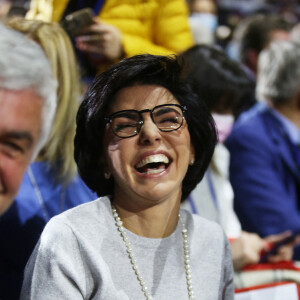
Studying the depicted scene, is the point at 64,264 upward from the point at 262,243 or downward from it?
upward

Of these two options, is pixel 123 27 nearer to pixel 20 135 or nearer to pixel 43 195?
pixel 43 195

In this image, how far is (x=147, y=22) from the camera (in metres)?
2.13

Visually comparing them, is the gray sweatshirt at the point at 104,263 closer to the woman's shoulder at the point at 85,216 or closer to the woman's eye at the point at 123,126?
the woman's shoulder at the point at 85,216

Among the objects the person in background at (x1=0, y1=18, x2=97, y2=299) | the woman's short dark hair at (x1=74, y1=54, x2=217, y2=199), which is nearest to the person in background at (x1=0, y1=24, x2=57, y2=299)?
the woman's short dark hair at (x1=74, y1=54, x2=217, y2=199)

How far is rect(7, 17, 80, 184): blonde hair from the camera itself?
4.53 ft

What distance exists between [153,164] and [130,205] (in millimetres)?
98

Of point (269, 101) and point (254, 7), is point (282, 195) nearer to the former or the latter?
point (269, 101)

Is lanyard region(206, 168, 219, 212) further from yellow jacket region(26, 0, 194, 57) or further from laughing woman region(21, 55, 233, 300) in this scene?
laughing woman region(21, 55, 233, 300)

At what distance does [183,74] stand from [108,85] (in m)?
0.19

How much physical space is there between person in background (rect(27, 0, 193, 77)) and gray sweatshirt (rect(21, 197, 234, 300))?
58 cm

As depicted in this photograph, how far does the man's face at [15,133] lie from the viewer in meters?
0.87

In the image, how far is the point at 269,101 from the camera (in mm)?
2553

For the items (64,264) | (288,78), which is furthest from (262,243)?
(288,78)

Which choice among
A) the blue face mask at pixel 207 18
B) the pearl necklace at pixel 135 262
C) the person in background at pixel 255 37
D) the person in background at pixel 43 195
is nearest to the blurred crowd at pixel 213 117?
the person in background at pixel 43 195
